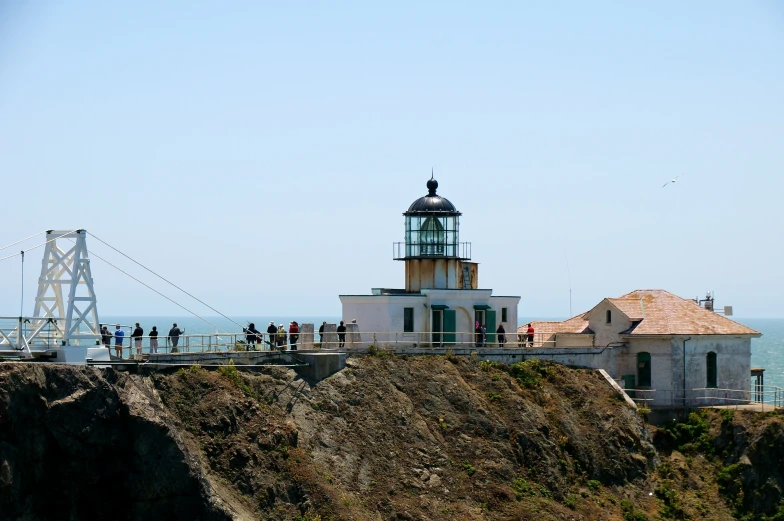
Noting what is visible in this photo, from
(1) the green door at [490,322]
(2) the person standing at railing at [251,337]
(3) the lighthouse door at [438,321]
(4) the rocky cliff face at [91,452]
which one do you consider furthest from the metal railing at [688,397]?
(4) the rocky cliff face at [91,452]

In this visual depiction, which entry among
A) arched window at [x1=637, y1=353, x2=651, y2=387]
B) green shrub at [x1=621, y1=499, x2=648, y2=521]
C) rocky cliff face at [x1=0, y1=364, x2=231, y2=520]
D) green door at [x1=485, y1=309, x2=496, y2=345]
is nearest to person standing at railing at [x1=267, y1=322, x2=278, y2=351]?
rocky cliff face at [x1=0, y1=364, x2=231, y2=520]

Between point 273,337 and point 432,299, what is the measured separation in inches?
341

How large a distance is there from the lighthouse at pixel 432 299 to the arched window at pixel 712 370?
8264 millimetres

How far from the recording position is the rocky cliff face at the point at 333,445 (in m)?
32.5

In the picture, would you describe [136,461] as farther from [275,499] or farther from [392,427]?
[392,427]

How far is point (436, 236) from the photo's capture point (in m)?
51.5

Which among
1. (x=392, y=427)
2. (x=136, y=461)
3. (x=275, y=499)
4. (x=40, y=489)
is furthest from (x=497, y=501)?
(x=40, y=489)

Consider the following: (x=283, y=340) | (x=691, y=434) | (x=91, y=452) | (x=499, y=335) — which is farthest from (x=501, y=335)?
(x=91, y=452)

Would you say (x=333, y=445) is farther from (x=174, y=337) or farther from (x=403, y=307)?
(x=403, y=307)

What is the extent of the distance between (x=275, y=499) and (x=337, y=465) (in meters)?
3.33

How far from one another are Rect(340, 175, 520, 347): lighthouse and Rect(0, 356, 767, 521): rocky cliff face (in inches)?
135

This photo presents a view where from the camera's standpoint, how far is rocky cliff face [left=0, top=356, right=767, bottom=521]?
107ft

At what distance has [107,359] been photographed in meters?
35.6

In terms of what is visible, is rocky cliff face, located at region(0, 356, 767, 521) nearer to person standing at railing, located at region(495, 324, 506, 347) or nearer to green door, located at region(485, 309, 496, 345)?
person standing at railing, located at region(495, 324, 506, 347)
